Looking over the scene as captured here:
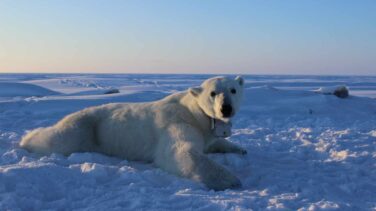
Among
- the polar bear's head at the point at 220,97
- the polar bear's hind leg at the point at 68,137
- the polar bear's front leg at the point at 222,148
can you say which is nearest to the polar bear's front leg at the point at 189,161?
the polar bear's head at the point at 220,97

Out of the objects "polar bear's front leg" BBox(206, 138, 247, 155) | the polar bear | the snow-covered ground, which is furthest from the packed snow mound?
"polar bear's front leg" BBox(206, 138, 247, 155)

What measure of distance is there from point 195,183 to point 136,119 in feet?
4.19

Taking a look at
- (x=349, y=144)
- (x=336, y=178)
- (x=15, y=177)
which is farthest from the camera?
(x=349, y=144)

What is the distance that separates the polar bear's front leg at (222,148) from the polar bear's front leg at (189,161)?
0.58 metres

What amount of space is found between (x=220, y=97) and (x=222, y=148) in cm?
90

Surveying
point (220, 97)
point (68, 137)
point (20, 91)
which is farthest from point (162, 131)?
point (20, 91)

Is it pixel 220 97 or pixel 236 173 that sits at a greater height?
pixel 220 97

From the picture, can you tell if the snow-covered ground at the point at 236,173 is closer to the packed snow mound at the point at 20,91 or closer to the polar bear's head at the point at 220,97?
the polar bear's head at the point at 220,97

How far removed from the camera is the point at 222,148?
15.0 ft

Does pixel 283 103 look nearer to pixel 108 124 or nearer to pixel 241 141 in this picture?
pixel 241 141

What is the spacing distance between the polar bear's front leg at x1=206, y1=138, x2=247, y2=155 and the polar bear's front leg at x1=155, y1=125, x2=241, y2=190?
581 millimetres

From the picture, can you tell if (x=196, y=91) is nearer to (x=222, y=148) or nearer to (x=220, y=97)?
(x=220, y=97)

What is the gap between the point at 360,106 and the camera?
991cm

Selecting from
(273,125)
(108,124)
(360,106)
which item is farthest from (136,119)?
(360,106)
